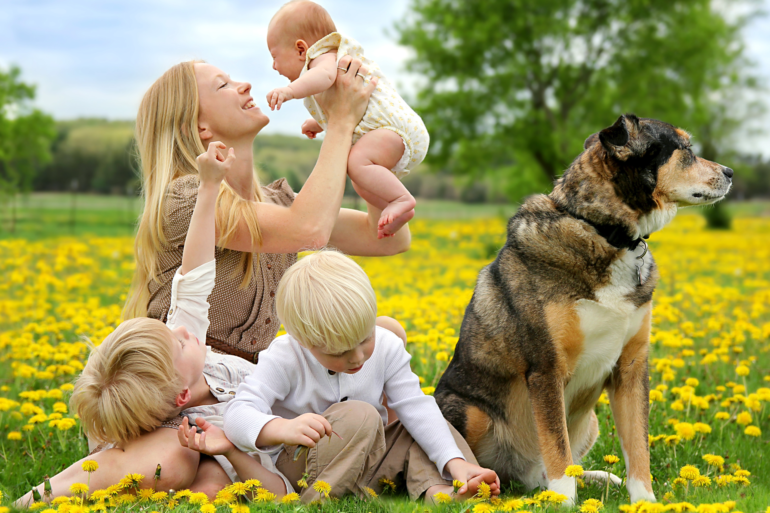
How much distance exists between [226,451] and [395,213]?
1.31m

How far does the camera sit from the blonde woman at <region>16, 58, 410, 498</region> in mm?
3139

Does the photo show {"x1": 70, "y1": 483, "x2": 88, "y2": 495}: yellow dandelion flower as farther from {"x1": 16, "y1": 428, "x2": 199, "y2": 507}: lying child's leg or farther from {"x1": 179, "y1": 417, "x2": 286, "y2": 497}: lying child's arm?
{"x1": 179, "y1": 417, "x2": 286, "y2": 497}: lying child's arm

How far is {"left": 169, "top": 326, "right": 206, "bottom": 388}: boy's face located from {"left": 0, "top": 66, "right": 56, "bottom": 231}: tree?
67.1 ft

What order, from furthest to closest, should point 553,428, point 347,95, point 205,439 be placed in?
point 347,95 → point 553,428 → point 205,439

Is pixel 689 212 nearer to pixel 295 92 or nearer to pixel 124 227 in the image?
pixel 124 227

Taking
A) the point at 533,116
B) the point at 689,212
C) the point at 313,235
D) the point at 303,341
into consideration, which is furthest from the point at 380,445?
the point at 689,212

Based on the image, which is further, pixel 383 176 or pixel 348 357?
pixel 383 176

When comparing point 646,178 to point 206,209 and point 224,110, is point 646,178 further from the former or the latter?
point 224,110

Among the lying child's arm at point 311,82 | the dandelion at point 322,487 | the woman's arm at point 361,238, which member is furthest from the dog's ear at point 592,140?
the dandelion at point 322,487

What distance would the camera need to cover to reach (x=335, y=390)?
9.57ft

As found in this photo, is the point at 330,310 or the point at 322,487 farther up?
the point at 330,310

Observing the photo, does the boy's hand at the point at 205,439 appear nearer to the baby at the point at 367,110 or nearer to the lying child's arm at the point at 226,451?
the lying child's arm at the point at 226,451

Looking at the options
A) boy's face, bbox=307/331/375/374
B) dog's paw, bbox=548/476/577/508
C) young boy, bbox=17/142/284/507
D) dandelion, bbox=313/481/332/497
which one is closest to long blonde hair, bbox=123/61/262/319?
young boy, bbox=17/142/284/507

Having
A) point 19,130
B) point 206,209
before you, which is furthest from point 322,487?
point 19,130
